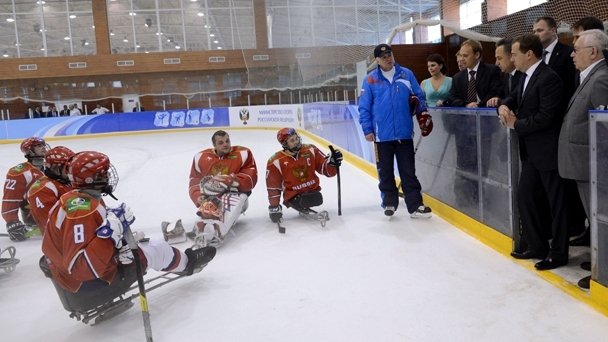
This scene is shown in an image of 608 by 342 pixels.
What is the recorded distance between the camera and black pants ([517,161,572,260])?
284 cm

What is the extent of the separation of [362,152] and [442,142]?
3.24m

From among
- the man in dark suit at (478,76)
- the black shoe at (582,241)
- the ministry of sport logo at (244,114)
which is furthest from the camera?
the ministry of sport logo at (244,114)

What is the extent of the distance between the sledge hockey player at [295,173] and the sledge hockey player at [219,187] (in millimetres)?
232

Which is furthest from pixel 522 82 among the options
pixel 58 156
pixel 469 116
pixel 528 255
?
pixel 58 156

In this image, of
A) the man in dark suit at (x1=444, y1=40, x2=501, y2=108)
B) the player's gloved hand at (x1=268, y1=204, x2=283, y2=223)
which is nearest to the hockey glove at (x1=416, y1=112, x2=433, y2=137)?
the man in dark suit at (x1=444, y1=40, x2=501, y2=108)

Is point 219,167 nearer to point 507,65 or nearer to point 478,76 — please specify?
point 478,76

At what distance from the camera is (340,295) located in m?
2.88

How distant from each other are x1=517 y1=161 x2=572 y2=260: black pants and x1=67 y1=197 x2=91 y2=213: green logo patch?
7.71 ft

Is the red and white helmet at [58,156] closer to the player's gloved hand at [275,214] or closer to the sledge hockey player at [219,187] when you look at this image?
the sledge hockey player at [219,187]

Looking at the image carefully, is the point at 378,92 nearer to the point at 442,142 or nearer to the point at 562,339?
the point at 442,142

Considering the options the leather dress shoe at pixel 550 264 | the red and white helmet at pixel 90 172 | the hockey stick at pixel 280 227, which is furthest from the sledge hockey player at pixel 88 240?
the leather dress shoe at pixel 550 264

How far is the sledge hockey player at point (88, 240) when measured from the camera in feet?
7.86

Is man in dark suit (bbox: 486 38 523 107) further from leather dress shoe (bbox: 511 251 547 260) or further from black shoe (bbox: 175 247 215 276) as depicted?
black shoe (bbox: 175 247 215 276)

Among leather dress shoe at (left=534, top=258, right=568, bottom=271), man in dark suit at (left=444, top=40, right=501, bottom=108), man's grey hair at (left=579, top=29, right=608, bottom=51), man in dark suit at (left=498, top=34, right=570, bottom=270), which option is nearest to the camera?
man's grey hair at (left=579, top=29, right=608, bottom=51)
